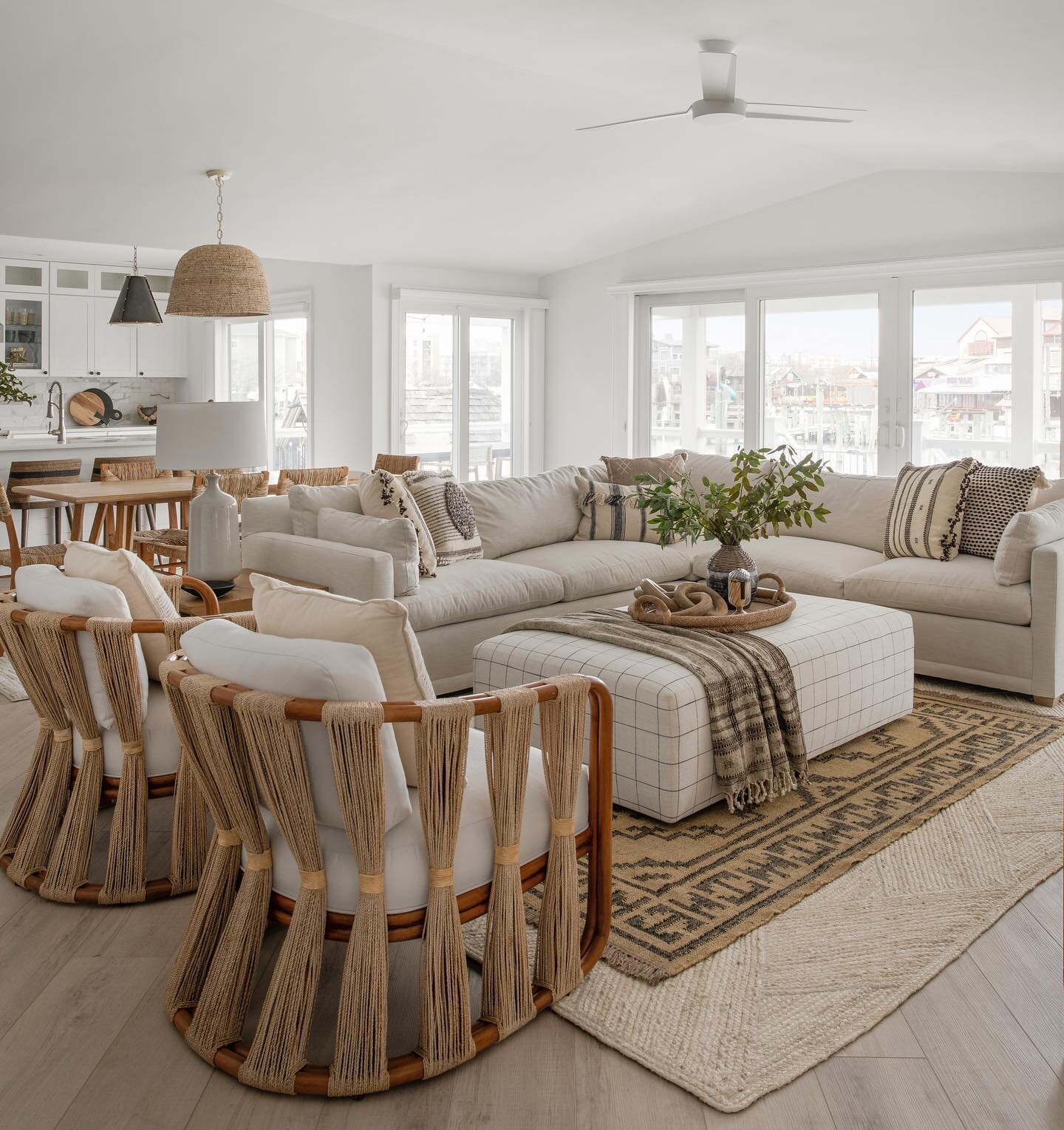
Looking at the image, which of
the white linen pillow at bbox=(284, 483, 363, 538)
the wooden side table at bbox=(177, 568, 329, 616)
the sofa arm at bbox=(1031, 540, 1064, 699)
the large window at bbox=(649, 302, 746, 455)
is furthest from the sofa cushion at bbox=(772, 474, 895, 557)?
the wooden side table at bbox=(177, 568, 329, 616)

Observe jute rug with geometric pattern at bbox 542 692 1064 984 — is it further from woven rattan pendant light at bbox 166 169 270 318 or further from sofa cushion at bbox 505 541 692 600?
woven rattan pendant light at bbox 166 169 270 318

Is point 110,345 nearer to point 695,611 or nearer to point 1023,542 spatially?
point 695,611

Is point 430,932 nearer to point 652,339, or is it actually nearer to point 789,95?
point 789,95

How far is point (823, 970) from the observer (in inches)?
94.7

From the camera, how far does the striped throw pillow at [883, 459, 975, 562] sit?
5109mm

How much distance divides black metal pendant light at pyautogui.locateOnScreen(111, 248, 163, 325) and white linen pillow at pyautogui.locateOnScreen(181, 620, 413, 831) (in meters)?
5.92

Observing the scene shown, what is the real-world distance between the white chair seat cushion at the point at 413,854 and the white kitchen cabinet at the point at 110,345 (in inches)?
320

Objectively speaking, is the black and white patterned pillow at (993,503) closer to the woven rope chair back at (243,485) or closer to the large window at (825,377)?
the large window at (825,377)

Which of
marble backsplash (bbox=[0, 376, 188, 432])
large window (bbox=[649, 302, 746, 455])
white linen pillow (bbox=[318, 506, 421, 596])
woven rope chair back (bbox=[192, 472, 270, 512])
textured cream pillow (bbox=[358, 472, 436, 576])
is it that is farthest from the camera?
marble backsplash (bbox=[0, 376, 188, 432])

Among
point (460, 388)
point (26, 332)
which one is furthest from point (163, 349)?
point (460, 388)

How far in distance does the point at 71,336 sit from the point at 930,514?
23.4 feet

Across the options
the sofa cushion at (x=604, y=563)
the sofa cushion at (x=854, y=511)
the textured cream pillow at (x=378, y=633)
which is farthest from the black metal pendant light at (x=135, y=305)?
the textured cream pillow at (x=378, y=633)

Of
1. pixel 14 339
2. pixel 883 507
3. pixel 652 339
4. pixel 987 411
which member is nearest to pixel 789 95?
pixel 883 507

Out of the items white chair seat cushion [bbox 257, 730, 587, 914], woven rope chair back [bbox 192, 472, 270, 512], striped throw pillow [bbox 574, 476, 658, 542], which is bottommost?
white chair seat cushion [bbox 257, 730, 587, 914]
